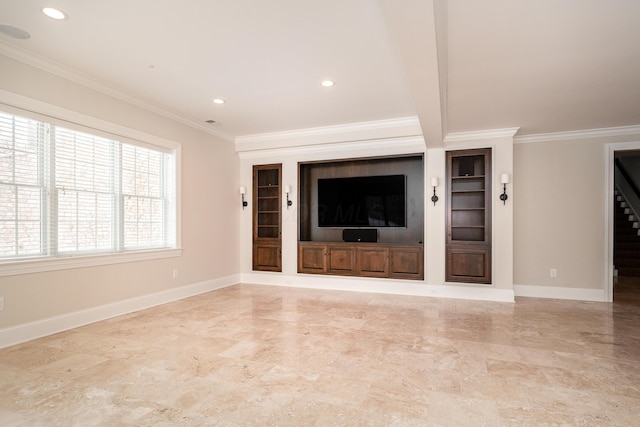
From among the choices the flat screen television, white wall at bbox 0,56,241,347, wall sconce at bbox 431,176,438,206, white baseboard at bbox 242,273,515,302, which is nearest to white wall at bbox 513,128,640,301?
white baseboard at bbox 242,273,515,302

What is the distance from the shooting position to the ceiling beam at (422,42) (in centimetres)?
194

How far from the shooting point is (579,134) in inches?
214

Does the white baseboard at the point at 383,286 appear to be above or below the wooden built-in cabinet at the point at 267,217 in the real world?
below

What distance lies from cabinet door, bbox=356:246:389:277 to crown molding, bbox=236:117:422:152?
1.87m

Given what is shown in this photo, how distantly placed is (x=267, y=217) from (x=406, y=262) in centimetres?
281

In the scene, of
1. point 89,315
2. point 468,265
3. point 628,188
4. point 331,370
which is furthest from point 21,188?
point 628,188

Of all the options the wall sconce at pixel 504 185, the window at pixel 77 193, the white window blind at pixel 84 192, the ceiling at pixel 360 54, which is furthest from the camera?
the wall sconce at pixel 504 185

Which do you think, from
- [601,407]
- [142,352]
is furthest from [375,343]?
[142,352]

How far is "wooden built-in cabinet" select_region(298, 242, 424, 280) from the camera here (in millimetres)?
5672

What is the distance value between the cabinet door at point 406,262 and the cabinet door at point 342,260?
659 millimetres

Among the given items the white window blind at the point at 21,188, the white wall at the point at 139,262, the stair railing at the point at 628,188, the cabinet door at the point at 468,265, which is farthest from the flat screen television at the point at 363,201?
the stair railing at the point at 628,188

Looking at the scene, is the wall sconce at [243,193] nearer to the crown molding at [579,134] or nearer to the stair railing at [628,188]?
the crown molding at [579,134]

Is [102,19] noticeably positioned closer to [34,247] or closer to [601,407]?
[34,247]

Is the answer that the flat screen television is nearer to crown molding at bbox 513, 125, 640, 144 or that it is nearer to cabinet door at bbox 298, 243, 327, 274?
cabinet door at bbox 298, 243, 327, 274
